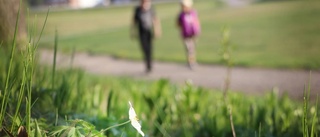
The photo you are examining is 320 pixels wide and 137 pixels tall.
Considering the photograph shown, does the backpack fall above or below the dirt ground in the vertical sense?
above

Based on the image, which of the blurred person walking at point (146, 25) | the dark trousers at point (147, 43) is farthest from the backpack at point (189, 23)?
the dark trousers at point (147, 43)

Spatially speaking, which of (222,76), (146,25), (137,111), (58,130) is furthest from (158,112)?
(146,25)

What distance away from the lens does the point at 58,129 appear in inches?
58.7

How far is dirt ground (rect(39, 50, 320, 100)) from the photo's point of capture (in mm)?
7594

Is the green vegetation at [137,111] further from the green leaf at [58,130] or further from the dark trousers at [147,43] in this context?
the dark trousers at [147,43]

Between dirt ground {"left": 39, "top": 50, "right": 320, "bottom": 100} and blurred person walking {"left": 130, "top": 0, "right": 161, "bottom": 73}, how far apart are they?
0.69 meters

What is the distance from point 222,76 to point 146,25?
1.87 meters

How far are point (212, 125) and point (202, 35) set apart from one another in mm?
16230

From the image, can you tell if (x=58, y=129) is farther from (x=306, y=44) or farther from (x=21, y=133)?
(x=306, y=44)

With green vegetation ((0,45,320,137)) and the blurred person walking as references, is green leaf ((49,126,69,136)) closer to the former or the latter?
green vegetation ((0,45,320,137))

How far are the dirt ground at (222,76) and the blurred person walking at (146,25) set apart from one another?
0.69 metres

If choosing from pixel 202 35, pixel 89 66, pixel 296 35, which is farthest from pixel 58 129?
pixel 202 35

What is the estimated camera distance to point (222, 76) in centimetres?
920

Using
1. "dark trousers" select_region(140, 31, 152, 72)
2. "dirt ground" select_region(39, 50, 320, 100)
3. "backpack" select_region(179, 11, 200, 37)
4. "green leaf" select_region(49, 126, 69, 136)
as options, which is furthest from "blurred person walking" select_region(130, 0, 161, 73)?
"green leaf" select_region(49, 126, 69, 136)
